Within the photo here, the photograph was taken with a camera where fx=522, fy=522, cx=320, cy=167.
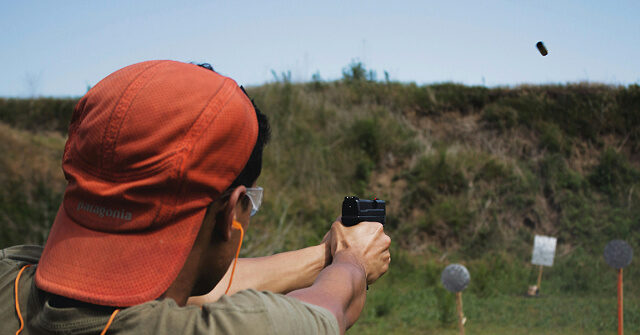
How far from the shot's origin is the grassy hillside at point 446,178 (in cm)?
734

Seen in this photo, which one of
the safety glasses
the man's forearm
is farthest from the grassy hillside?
the safety glasses

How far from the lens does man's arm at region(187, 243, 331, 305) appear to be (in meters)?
1.43

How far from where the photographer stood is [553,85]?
1149 cm

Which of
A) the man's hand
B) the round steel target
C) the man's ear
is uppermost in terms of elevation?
the man's ear

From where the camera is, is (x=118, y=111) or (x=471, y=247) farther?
(x=471, y=247)

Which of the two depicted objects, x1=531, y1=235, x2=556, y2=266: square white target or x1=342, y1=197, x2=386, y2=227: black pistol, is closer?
x1=342, y1=197, x2=386, y2=227: black pistol

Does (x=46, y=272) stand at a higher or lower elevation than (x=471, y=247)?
higher

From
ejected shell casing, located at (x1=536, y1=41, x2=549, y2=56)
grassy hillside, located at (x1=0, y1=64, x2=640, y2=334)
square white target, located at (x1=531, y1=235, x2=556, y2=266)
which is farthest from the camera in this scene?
square white target, located at (x1=531, y1=235, x2=556, y2=266)

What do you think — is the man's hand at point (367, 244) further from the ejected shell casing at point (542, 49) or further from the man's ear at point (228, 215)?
→ the ejected shell casing at point (542, 49)

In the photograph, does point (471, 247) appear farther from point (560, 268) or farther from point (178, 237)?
point (178, 237)

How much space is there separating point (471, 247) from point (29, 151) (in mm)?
7732

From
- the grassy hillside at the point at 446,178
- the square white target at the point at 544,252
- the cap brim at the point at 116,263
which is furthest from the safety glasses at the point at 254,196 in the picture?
the square white target at the point at 544,252

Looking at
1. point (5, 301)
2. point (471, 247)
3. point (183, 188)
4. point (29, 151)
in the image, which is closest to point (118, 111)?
point (183, 188)

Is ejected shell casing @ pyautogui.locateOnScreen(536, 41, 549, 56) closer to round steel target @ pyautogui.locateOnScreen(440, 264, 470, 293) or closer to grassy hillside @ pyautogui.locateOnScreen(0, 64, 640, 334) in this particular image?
round steel target @ pyautogui.locateOnScreen(440, 264, 470, 293)
